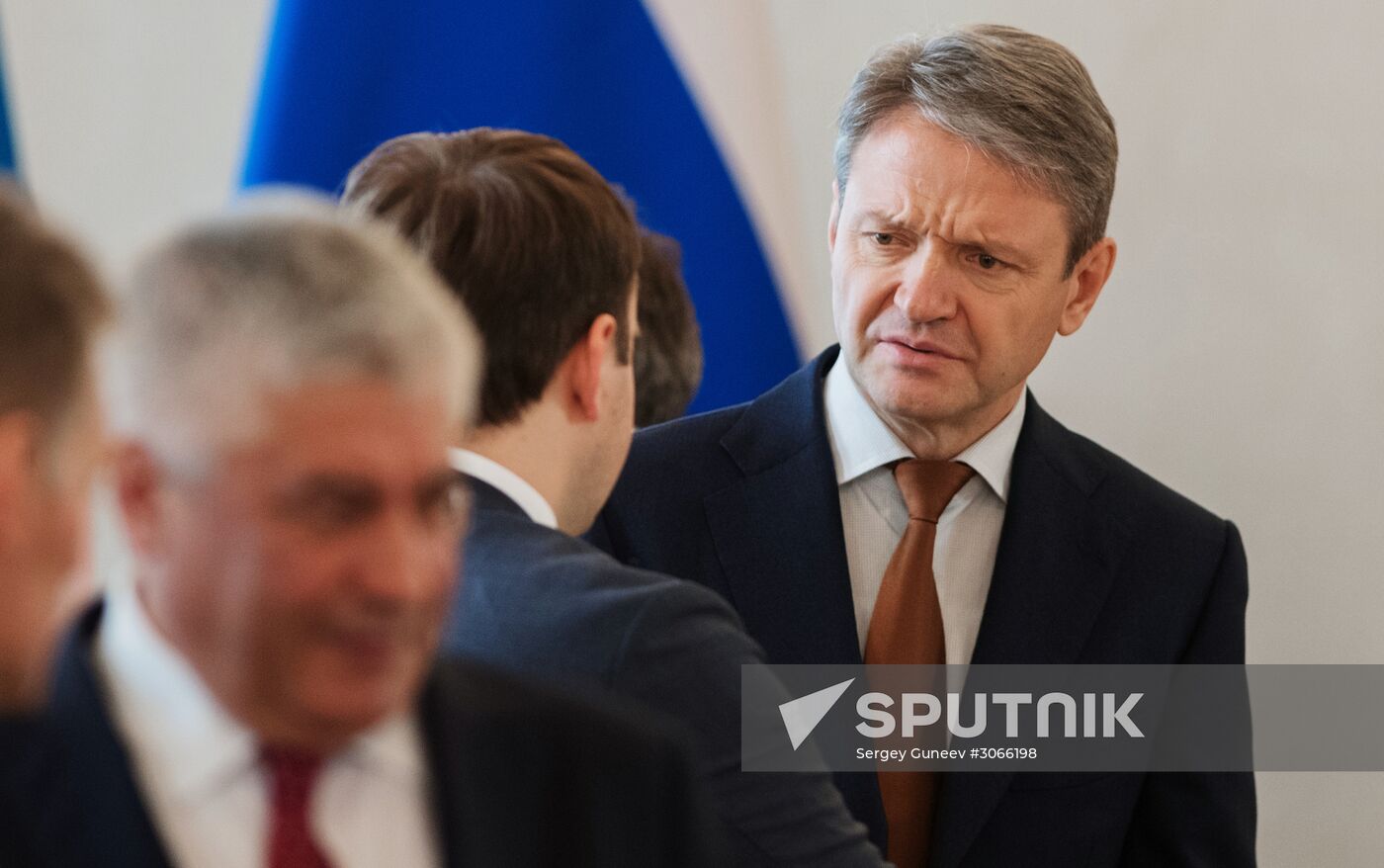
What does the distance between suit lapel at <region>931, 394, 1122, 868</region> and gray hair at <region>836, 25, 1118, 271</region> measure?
1.10ft

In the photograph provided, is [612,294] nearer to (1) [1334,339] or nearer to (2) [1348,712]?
(1) [1334,339]

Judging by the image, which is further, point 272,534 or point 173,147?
point 173,147

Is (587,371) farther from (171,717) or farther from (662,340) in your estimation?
(662,340)

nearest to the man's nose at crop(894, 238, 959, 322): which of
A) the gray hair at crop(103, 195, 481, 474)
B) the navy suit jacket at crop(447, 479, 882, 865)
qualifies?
the navy suit jacket at crop(447, 479, 882, 865)

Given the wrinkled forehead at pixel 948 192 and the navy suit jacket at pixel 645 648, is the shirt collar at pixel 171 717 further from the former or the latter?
the wrinkled forehead at pixel 948 192

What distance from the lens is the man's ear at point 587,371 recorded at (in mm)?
1572

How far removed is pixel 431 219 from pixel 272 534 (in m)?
0.74

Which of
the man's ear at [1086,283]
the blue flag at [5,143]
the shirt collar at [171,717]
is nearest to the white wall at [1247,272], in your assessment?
the blue flag at [5,143]

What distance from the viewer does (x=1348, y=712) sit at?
9.89 feet

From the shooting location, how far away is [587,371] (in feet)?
5.19

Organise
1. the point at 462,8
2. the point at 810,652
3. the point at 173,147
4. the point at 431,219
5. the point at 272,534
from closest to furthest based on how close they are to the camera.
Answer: the point at 272,534
the point at 431,219
the point at 810,652
the point at 462,8
the point at 173,147

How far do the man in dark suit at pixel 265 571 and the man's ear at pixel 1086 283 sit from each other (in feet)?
5.08

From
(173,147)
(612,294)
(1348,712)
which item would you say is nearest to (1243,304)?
(1348,712)

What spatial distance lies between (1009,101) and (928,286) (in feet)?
0.85
